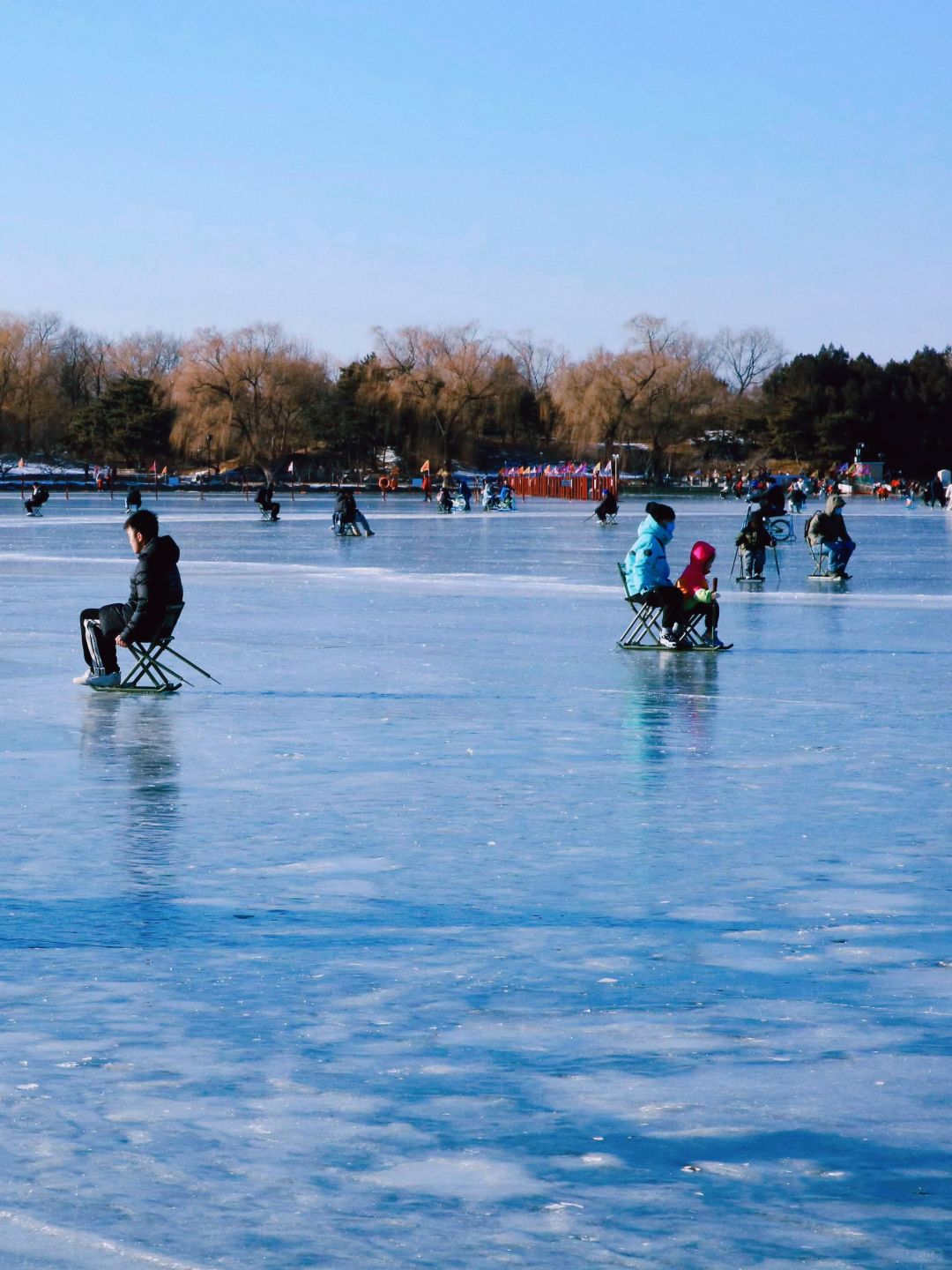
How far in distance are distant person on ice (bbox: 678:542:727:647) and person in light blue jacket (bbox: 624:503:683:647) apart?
0.45 feet

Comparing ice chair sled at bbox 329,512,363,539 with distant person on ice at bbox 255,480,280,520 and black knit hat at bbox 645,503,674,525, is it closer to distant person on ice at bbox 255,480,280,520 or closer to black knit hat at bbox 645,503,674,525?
distant person on ice at bbox 255,480,280,520

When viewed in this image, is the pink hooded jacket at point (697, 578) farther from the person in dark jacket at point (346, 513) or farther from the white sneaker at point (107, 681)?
the person in dark jacket at point (346, 513)

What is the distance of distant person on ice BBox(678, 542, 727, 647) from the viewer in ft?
53.1

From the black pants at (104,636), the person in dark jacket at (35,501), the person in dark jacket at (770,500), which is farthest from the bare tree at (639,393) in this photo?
the black pants at (104,636)

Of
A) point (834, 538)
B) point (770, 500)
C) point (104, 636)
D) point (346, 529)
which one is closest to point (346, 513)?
point (346, 529)

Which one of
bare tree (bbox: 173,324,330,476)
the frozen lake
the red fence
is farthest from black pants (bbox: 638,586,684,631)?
bare tree (bbox: 173,324,330,476)

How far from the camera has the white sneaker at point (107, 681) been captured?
12711 mm

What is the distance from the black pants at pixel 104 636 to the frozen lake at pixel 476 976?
34 cm

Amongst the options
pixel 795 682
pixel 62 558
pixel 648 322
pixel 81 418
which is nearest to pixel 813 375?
pixel 648 322

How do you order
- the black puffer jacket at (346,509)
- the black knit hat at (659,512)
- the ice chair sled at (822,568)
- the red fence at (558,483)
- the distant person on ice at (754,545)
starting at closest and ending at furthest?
the black knit hat at (659,512), the distant person on ice at (754,545), the ice chair sled at (822,568), the black puffer jacket at (346,509), the red fence at (558,483)

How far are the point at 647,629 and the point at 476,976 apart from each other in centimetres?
1109

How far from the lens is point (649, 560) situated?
15789 millimetres

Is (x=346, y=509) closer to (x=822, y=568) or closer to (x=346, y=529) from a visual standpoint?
(x=346, y=529)

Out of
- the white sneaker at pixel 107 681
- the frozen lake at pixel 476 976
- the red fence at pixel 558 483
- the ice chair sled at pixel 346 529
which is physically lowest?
the frozen lake at pixel 476 976
